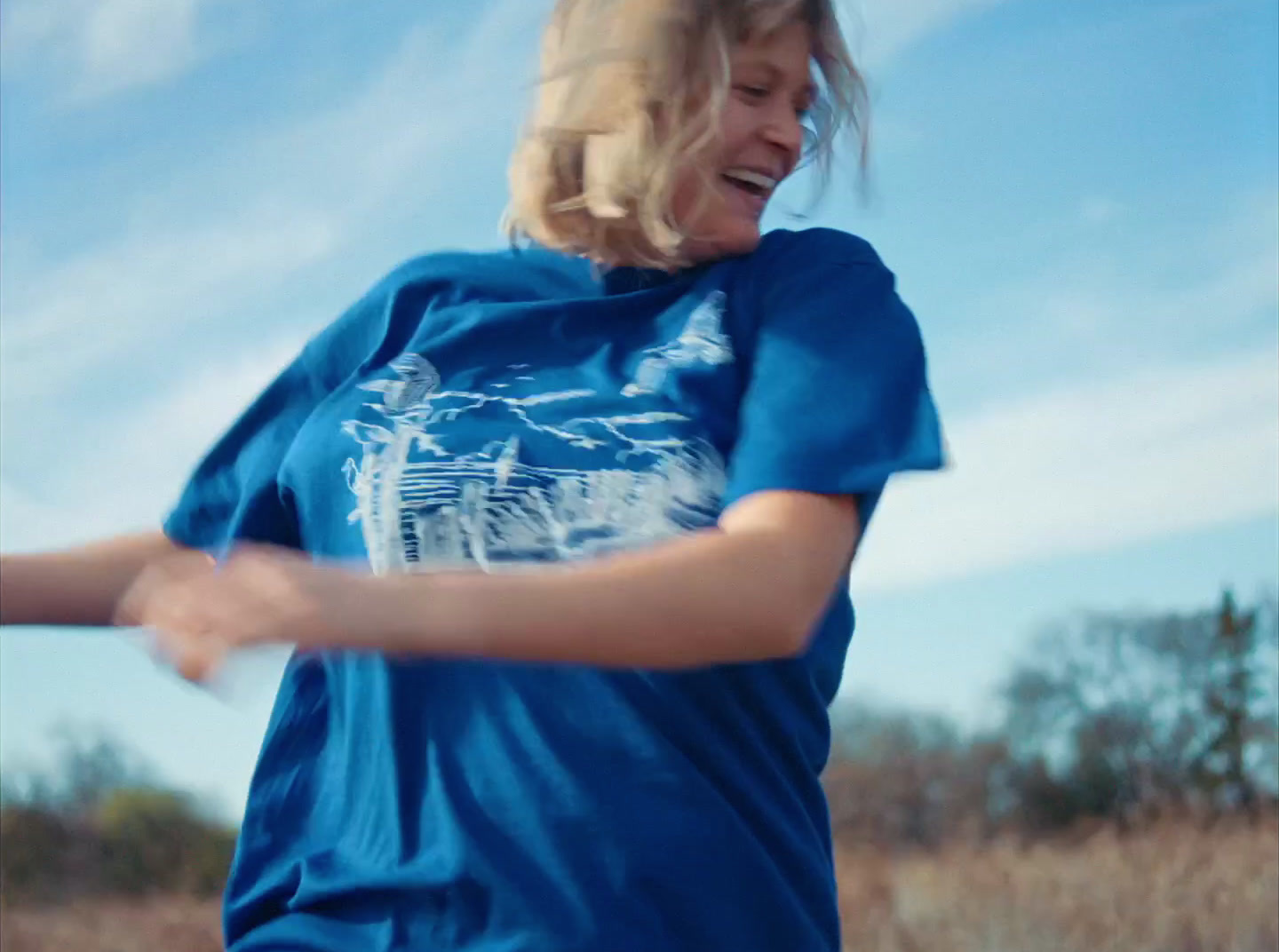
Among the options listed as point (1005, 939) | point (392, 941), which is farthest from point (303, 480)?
point (1005, 939)

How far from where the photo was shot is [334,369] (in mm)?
1117

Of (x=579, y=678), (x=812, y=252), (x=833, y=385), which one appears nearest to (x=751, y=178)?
(x=812, y=252)

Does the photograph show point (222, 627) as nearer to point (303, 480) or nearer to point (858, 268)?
point (303, 480)

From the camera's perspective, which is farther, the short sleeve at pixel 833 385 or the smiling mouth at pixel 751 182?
the smiling mouth at pixel 751 182

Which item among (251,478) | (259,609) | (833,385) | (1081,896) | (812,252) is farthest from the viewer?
(1081,896)

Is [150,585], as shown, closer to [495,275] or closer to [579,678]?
[579,678]

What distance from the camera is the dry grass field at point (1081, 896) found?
9.08 feet

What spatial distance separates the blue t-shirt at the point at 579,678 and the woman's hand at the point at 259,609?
19 cm

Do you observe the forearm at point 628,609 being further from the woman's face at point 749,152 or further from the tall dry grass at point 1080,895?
the tall dry grass at point 1080,895

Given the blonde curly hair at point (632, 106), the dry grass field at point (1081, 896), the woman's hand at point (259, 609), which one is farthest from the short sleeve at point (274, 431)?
the dry grass field at point (1081, 896)

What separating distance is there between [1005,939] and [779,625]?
7.47 feet

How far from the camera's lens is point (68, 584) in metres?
1.03

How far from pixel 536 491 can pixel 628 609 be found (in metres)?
0.19

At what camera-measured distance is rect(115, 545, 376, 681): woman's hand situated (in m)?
0.69
